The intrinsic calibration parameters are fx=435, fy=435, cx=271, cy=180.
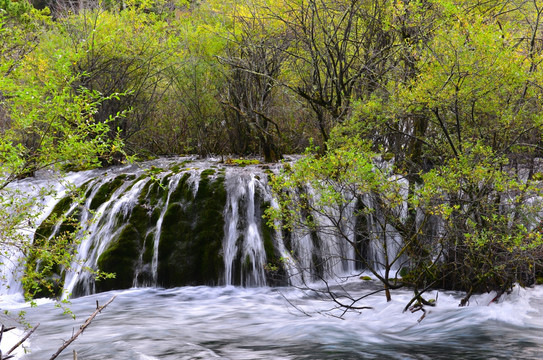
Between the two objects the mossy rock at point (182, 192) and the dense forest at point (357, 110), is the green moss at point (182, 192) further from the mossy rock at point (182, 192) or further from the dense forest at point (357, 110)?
the dense forest at point (357, 110)

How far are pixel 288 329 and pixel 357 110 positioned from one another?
4.16m

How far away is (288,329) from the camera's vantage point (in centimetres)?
687

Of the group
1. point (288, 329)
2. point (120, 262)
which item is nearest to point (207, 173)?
point (120, 262)

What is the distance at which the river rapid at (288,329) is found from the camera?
19.1 ft

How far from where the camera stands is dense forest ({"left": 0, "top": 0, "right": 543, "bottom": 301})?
5945 mm

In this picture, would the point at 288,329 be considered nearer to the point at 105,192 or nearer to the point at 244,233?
the point at 244,233

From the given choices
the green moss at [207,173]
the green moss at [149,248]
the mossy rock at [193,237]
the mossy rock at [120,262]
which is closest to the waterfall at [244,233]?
the mossy rock at [193,237]

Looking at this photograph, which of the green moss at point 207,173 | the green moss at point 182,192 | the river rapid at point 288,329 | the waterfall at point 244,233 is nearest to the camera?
the river rapid at point 288,329

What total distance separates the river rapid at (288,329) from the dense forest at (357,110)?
2.02ft

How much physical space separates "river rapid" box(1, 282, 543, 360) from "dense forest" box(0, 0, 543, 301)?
615 mm

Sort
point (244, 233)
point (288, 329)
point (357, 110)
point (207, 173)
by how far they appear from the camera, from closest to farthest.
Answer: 1. point (288, 329)
2. point (357, 110)
3. point (244, 233)
4. point (207, 173)

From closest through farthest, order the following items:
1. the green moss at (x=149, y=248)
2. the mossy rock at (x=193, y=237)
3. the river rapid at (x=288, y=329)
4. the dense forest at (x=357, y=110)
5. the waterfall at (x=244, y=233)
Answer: the river rapid at (x=288, y=329)
the dense forest at (x=357, y=110)
the waterfall at (x=244, y=233)
the mossy rock at (x=193, y=237)
the green moss at (x=149, y=248)

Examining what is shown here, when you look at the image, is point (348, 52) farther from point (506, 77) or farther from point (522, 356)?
point (522, 356)

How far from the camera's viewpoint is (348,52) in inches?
459
